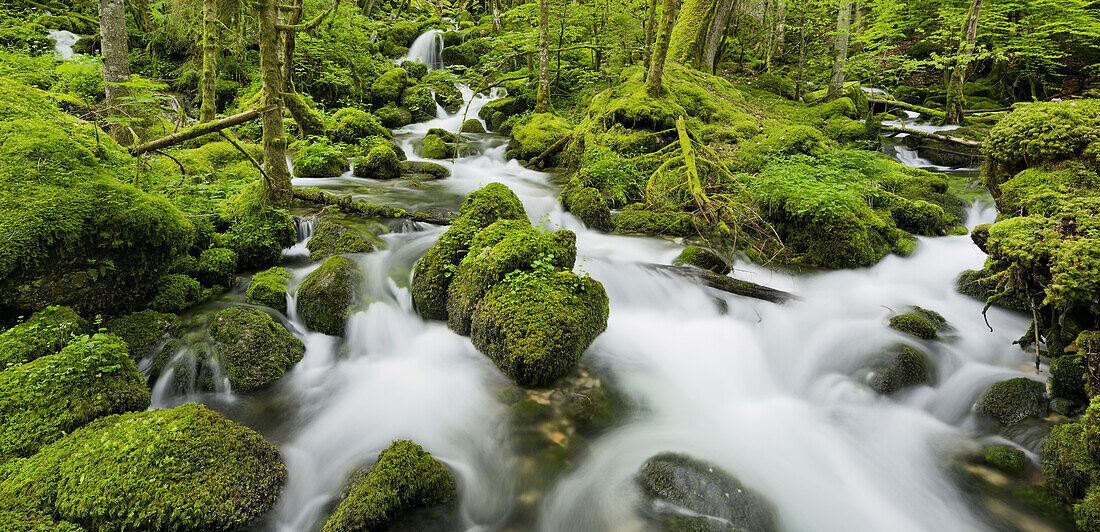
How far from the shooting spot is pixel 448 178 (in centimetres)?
1105

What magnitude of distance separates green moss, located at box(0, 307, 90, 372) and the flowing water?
84 cm

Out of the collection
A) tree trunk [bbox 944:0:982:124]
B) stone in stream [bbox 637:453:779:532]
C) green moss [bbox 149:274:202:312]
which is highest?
tree trunk [bbox 944:0:982:124]

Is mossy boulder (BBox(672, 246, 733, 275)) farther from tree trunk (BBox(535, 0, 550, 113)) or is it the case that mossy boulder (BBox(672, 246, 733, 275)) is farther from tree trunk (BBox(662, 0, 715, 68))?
tree trunk (BBox(662, 0, 715, 68))

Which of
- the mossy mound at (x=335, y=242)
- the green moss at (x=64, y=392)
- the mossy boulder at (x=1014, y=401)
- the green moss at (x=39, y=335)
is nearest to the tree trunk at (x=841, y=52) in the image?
the mossy boulder at (x=1014, y=401)

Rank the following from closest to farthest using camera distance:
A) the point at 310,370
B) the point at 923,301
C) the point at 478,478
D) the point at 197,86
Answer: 1. the point at 478,478
2. the point at 310,370
3. the point at 923,301
4. the point at 197,86

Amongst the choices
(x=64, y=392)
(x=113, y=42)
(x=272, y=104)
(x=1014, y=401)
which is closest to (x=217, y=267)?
(x=272, y=104)

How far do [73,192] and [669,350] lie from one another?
584cm

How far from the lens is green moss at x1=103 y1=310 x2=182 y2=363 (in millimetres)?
4152

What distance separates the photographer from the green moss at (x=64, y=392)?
116 inches

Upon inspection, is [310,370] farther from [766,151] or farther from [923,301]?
[766,151]

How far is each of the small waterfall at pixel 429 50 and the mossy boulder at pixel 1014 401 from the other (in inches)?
817

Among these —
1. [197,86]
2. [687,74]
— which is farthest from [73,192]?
[197,86]

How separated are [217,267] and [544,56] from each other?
953cm

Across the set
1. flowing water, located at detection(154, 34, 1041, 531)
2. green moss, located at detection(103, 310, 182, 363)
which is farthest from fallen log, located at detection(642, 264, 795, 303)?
green moss, located at detection(103, 310, 182, 363)
